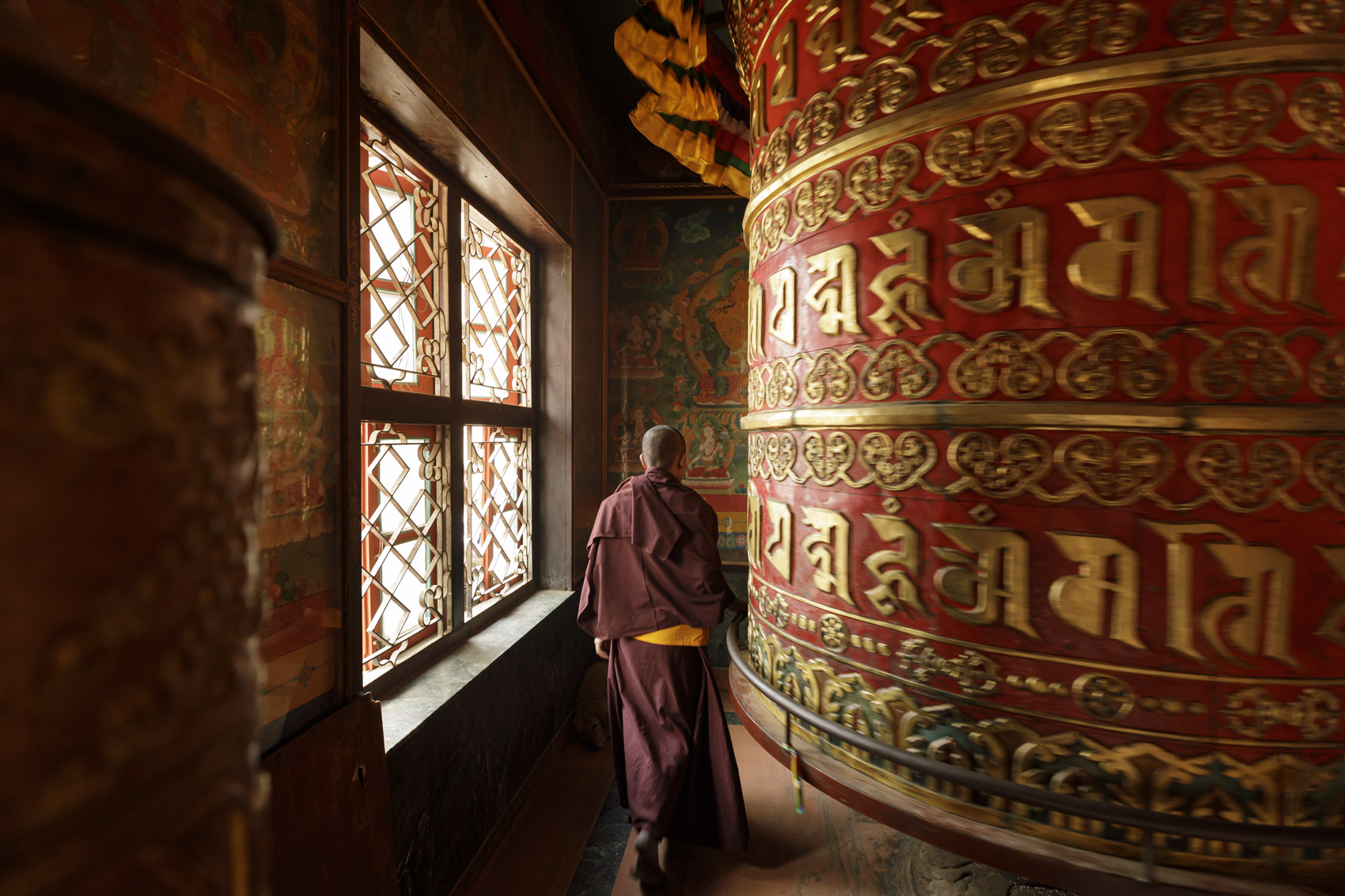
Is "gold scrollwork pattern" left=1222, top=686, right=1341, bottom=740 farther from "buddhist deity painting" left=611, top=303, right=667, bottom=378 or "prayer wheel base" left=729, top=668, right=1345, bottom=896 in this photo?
"buddhist deity painting" left=611, top=303, right=667, bottom=378

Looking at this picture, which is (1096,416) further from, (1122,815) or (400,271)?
(400,271)

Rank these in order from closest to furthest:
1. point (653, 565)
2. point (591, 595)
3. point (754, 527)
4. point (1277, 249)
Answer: point (1277, 249), point (754, 527), point (653, 565), point (591, 595)

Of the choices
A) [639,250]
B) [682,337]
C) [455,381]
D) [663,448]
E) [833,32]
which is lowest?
[663,448]

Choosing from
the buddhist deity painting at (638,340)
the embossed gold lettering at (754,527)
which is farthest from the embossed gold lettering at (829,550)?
the buddhist deity painting at (638,340)

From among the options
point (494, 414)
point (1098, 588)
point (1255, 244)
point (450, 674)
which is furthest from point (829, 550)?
point (494, 414)

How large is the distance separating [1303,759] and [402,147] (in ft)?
9.07

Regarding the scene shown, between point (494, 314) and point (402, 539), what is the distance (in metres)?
1.41

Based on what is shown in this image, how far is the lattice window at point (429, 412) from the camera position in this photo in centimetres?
195

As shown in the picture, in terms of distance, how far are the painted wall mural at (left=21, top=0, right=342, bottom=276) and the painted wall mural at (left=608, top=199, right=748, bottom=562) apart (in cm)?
302

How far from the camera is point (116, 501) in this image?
8.9 inches

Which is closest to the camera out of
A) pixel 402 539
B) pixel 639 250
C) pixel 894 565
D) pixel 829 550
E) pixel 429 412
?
pixel 894 565

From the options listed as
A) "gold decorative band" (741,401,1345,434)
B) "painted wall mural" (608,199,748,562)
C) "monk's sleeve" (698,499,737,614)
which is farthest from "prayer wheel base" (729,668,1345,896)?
"painted wall mural" (608,199,748,562)

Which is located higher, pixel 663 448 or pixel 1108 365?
pixel 1108 365

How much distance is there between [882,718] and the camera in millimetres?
1121
